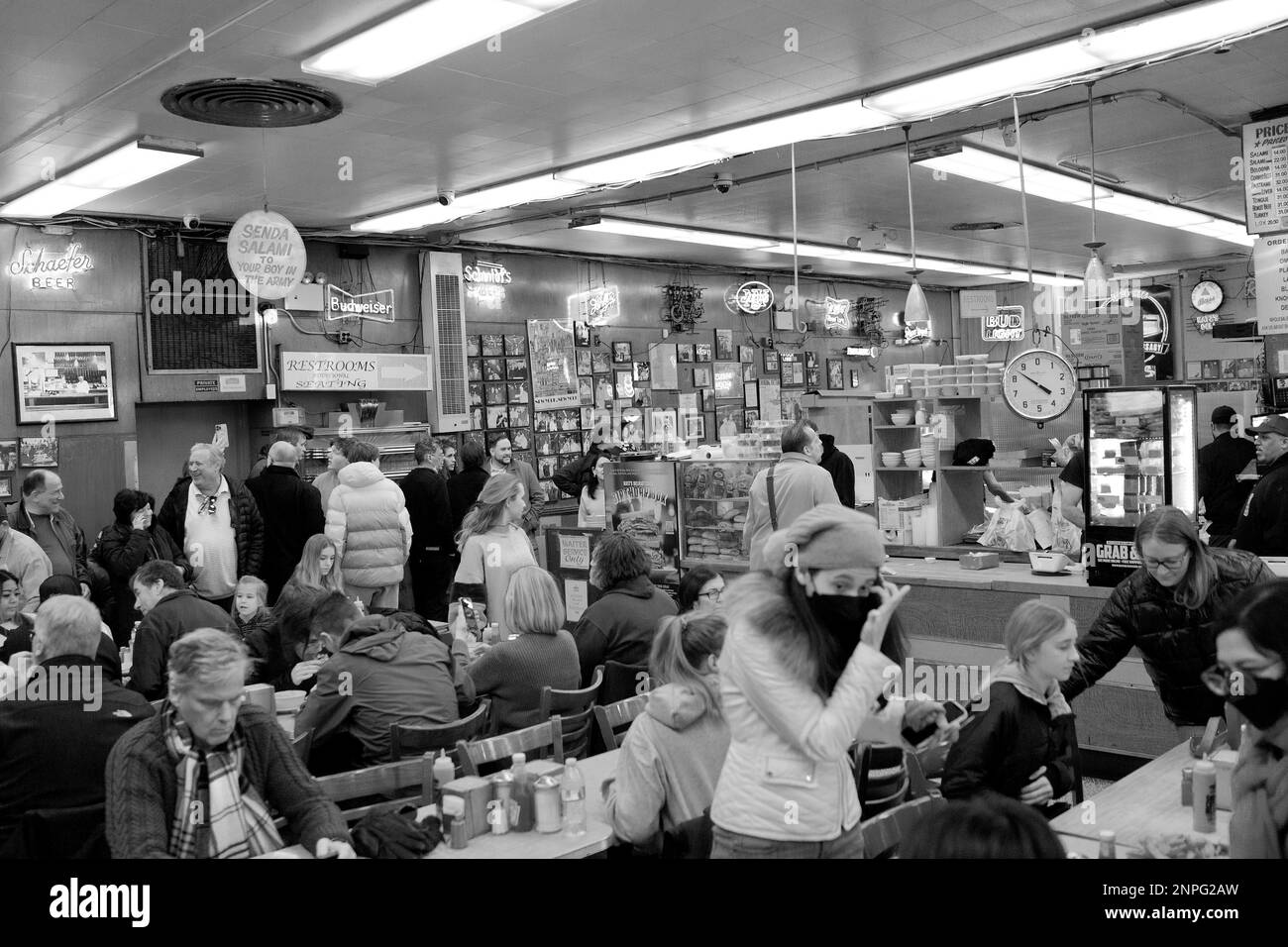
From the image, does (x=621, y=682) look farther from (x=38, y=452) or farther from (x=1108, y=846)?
(x=38, y=452)

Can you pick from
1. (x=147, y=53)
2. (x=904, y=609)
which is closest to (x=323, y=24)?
(x=147, y=53)

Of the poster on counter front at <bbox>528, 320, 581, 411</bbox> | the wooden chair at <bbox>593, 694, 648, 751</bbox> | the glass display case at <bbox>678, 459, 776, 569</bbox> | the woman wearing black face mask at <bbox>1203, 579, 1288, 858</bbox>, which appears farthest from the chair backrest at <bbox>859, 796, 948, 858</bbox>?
the poster on counter front at <bbox>528, 320, 581, 411</bbox>

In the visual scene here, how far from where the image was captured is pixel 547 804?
3672mm

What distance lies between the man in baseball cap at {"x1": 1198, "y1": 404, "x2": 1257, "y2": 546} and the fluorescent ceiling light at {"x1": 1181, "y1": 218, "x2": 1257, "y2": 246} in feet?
19.9

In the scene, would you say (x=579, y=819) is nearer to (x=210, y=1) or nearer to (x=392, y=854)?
(x=392, y=854)

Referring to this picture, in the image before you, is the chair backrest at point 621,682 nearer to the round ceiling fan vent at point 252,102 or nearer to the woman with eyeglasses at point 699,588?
the woman with eyeglasses at point 699,588

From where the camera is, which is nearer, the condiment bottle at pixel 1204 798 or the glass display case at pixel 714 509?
the condiment bottle at pixel 1204 798

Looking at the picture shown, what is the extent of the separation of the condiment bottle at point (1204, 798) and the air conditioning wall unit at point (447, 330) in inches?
412

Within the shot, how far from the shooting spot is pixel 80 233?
1058 centimetres

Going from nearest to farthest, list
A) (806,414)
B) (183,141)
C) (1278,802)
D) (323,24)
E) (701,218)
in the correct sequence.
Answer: (1278,802)
(323,24)
(183,141)
(806,414)
(701,218)

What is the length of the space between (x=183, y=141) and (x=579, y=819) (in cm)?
645

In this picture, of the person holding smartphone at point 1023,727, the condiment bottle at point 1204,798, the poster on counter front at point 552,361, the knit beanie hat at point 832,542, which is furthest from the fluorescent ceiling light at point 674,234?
the knit beanie hat at point 832,542

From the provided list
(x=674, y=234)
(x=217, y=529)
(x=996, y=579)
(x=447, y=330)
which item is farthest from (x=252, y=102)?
(x=674, y=234)

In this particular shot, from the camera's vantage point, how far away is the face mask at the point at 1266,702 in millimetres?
2482
